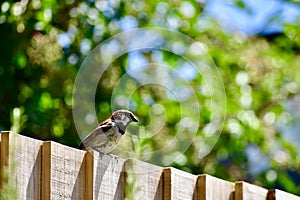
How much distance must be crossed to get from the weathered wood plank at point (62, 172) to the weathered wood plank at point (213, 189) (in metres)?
0.59

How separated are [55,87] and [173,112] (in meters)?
0.87

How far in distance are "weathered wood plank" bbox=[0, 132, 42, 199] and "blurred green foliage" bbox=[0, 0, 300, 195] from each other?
10.4ft

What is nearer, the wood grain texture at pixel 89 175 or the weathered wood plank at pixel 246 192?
the wood grain texture at pixel 89 175

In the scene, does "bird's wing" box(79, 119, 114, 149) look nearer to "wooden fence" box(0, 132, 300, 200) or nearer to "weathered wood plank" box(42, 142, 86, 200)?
"wooden fence" box(0, 132, 300, 200)

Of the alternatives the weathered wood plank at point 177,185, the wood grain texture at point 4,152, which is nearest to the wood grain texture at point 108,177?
the weathered wood plank at point 177,185

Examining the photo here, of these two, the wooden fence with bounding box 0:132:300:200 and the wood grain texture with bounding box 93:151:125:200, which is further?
the wood grain texture with bounding box 93:151:125:200

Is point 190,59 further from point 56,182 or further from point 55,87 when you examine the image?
point 56,182

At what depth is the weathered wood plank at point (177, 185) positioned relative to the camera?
11.3ft

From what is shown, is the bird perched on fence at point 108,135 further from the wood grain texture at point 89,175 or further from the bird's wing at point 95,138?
the wood grain texture at point 89,175

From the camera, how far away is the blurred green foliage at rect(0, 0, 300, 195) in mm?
6738

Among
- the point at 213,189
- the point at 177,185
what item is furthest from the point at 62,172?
the point at 213,189

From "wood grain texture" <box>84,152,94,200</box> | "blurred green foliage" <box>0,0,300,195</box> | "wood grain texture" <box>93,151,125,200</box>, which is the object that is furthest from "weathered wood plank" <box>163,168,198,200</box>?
"blurred green foliage" <box>0,0,300,195</box>

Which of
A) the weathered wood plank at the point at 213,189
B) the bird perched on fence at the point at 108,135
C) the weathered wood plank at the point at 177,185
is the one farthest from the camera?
the bird perched on fence at the point at 108,135

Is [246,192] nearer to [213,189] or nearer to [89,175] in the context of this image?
[213,189]
